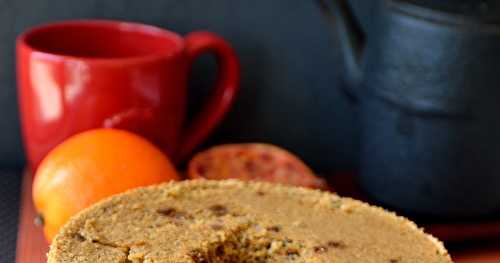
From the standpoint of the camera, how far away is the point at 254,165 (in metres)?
1.01

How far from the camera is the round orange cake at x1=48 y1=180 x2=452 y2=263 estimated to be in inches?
27.8

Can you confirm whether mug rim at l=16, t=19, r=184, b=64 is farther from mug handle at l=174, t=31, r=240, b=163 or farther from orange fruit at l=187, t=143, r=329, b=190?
orange fruit at l=187, t=143, r=329, b=190

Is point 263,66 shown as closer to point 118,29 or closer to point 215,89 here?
point 215,89

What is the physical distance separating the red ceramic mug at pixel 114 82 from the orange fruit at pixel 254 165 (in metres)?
0.04

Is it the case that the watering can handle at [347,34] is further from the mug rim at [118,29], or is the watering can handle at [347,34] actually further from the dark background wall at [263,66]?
the mug rim at [118,29]

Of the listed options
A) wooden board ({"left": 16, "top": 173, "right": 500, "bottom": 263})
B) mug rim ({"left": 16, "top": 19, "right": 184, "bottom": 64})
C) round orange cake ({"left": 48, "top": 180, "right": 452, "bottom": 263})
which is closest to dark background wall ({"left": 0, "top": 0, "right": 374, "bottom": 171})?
mug rim ({"left": 16, "top": 19, "right": 184, "bottom": 64})

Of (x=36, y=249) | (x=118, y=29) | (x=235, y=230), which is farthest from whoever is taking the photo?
(x=118, y=29)

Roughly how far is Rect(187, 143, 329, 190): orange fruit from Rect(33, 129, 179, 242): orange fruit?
0.40 feet

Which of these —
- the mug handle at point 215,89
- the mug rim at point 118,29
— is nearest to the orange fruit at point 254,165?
the mug handle at point 215,89

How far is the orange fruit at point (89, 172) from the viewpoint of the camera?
82 cm

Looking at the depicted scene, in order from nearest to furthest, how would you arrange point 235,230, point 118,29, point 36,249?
point 235,230, point 36,249, point 118,29

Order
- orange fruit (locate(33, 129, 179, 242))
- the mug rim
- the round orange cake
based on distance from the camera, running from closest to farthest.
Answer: the round orange cake, orange fruit (locate(33, 129, 179, 242)), the mug rim

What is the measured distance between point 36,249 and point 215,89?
0.30m

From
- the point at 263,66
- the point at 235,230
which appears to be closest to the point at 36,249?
the point at 235,230
